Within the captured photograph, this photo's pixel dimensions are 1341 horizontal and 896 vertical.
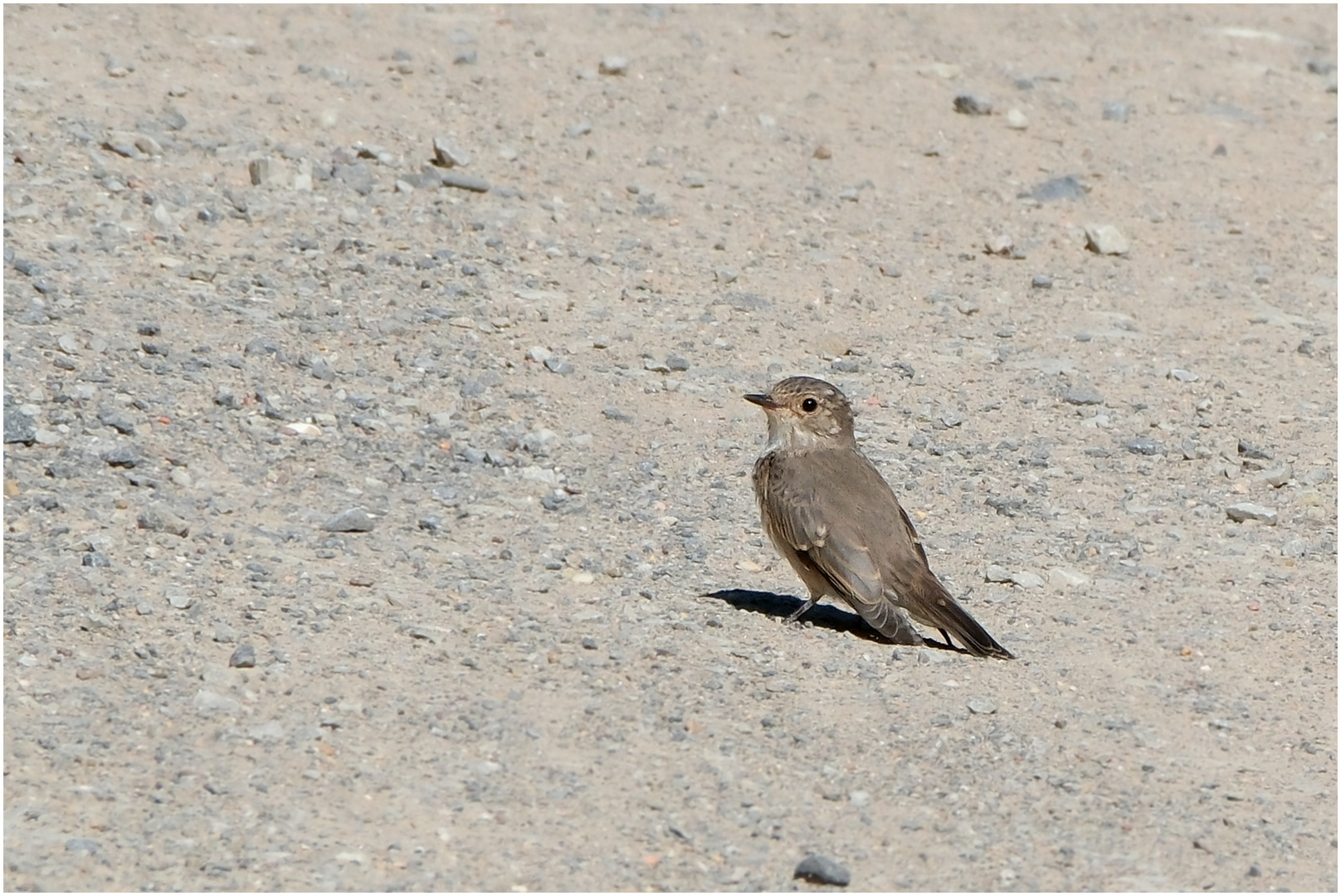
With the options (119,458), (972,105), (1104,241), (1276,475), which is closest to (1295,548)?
(1276,475)

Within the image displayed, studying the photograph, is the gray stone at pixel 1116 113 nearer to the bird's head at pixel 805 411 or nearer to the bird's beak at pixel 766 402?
the bird's head at pixel 805 411

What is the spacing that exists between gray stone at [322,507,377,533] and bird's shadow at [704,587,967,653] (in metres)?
1.55

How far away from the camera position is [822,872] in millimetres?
5625

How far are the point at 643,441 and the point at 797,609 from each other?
1.64 metres

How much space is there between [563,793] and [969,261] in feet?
23.4

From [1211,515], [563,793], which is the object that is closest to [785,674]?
[563,793]

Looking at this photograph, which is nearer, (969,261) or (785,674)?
(785,674)

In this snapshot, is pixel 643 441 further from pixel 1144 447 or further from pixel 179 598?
pixel 179 598

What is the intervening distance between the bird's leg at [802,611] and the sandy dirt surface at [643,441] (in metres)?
0.11

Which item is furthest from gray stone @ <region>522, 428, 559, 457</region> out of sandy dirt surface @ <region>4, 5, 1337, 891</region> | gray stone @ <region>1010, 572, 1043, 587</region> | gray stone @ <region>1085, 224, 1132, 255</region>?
gray stone @ <region>1085, 224, 1132, 255</region>

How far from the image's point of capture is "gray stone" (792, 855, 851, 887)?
562 centimetres

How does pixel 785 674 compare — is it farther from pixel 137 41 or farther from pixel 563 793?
pixel 137 41

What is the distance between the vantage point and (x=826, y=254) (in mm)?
12094

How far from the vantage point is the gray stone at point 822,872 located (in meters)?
5.62
